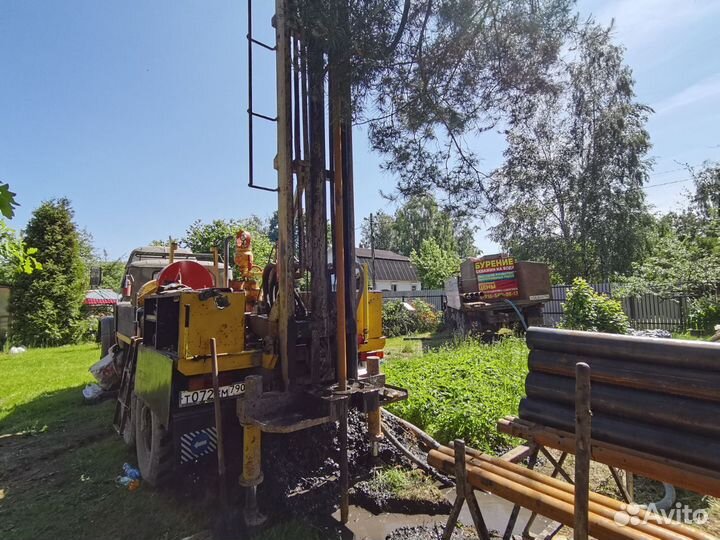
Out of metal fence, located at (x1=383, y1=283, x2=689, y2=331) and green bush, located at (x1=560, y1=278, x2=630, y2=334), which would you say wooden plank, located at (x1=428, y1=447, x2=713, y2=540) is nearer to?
green bush, located at (x1=560, y1=278, x2=630, y2=334)

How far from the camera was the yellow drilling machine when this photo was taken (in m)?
3.41

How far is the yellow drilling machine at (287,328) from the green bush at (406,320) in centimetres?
1321

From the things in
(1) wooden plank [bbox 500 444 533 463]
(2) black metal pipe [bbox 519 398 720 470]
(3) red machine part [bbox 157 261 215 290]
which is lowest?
(1) wooden plank [bbox 500 444 533 463]

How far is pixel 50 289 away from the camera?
17281 mm

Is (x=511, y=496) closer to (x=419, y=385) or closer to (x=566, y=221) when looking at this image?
(x=419, y=385)

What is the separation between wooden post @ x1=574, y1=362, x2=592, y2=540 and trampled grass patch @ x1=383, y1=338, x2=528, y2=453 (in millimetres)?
2959

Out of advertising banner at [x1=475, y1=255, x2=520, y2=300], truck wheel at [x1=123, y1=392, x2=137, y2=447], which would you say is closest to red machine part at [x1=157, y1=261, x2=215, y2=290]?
truck wheel at [x1=123, y1=392, x2=137, y2=447]

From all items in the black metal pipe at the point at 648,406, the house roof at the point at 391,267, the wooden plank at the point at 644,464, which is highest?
the house roof at the point at 391,267

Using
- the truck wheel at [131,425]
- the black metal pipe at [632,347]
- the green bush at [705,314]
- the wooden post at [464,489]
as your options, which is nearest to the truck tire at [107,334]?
the truck wheel at [131,425]

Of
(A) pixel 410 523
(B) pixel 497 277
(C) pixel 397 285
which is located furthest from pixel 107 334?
(C) pixel 397 285

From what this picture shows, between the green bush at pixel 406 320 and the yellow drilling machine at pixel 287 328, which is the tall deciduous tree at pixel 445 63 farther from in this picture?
the green bush at pixel 406 320

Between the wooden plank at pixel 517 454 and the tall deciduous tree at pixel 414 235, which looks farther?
the tall deciduous tree at pixel 414 235

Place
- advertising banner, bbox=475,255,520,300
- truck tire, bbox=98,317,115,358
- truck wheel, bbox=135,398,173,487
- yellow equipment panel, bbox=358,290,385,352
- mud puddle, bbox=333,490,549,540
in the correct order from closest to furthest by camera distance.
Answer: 1. mud puddle, bbox=333,490,549,540
2. truck wheel, bbox=135,398,173,487
3. yellow equipment panel, bbox=358,290,385,352
4. truck tire, bbox=98,317,115,358
5. advertising banner, bbox=475,255,520,300

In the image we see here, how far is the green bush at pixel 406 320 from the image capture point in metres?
17.3
